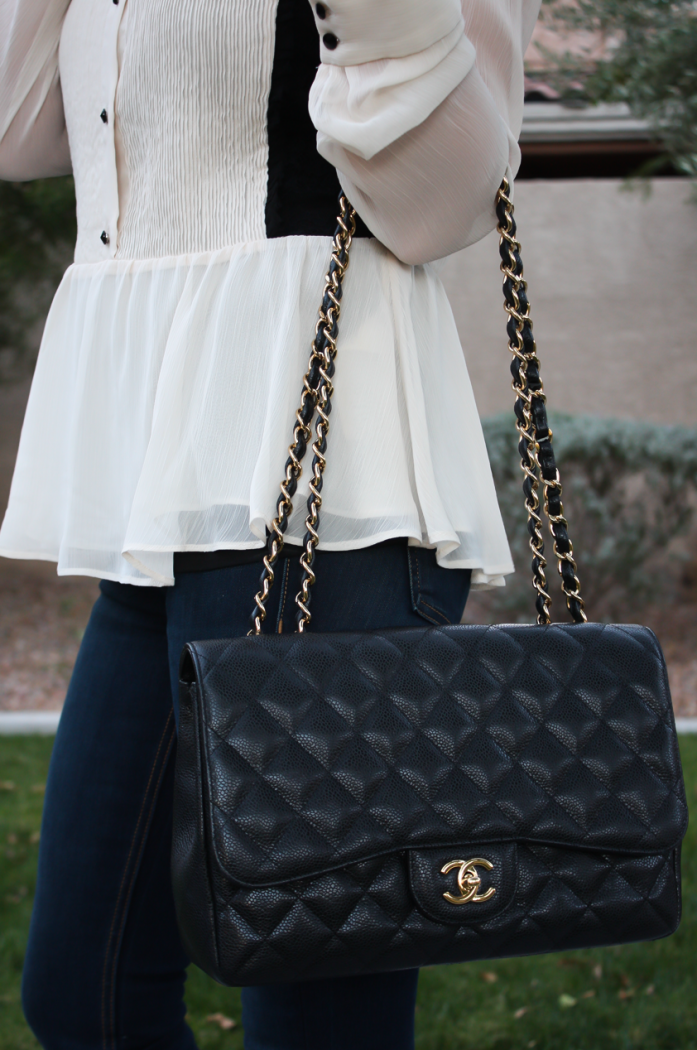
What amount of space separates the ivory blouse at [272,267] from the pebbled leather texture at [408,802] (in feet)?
0.45

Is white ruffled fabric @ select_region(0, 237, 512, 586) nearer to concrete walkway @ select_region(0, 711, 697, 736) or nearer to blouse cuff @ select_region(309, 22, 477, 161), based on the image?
blouse cuff @ select_region(309, 22, 477, 161)

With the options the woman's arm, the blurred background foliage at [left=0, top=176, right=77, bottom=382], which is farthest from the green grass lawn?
the blurred background foliage at [left=0, top=176, right=77, bottom=382]

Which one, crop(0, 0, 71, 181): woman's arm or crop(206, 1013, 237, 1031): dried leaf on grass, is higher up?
crop(0, 0, 71, 181): woman's arm

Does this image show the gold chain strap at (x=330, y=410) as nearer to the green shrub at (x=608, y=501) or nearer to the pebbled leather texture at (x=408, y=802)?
the pebbled leather texture at (x=408, y=802)

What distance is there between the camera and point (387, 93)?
90 centimetres

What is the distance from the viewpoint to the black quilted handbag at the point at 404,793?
883 millimetres

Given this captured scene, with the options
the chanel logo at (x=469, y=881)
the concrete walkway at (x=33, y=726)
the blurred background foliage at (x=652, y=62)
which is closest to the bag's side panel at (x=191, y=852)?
the chanel logo at (x=469, y=881)

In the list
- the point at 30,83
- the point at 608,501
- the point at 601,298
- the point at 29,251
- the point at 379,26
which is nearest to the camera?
the point at 379,26

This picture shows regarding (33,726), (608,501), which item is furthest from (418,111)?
(608,501)

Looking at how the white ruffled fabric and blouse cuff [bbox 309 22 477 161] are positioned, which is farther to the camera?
the white ruffled fabric

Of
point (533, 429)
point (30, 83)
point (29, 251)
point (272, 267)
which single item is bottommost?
point (29, 251)

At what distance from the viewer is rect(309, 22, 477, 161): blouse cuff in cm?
89

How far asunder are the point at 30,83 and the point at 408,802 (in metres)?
1.03

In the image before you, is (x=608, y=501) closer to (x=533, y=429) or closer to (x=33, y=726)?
(x=33, y=726)
